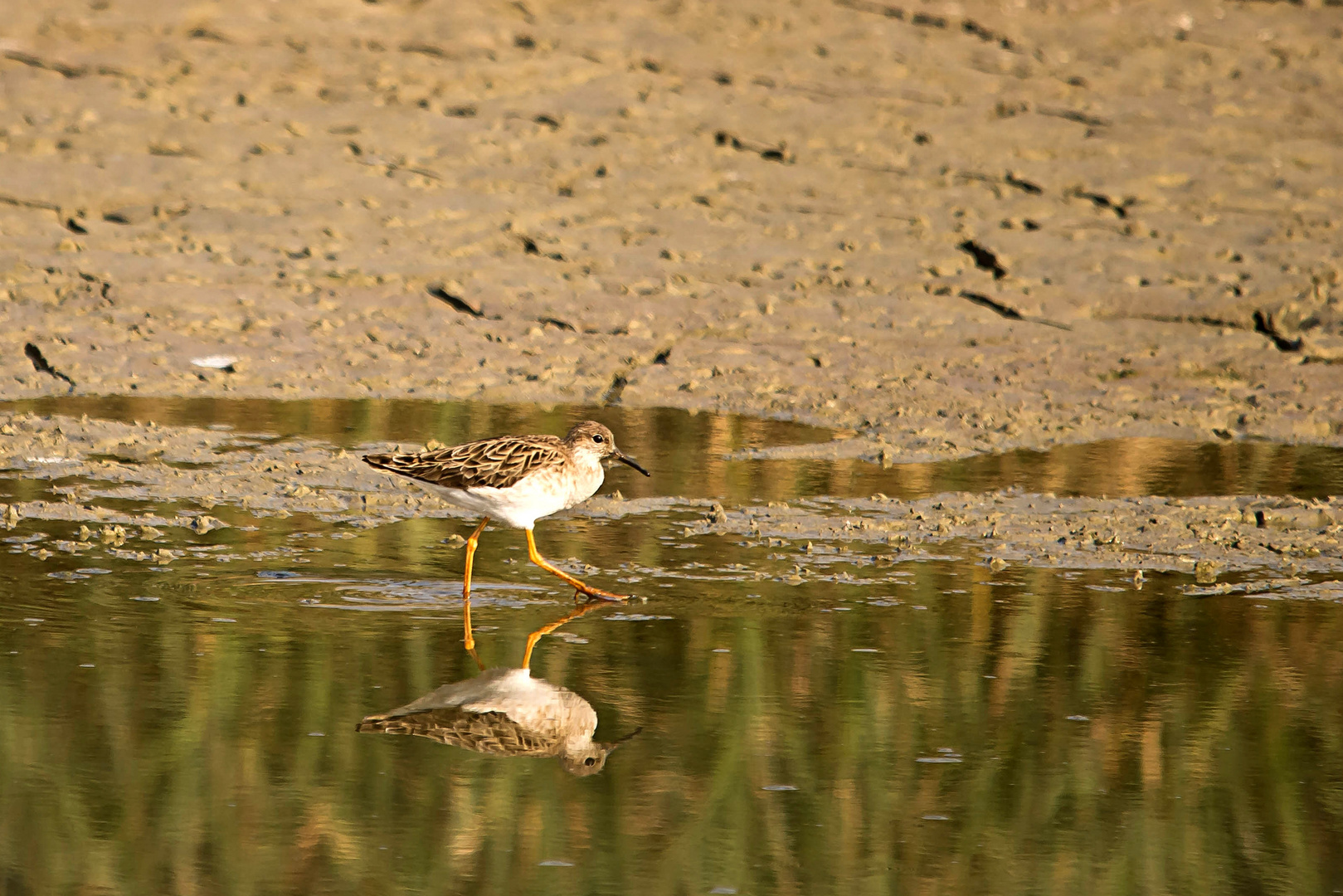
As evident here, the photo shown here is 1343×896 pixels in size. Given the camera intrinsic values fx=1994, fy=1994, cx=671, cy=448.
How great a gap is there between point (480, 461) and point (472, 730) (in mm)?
1832

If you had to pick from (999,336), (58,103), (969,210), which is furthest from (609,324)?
(58,103)

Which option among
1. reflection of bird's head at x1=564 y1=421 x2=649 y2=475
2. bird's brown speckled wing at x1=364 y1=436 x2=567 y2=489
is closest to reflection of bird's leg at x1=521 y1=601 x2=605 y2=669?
bird's brown speckled wing at x1=364 y1=436 x2=567 y2=489

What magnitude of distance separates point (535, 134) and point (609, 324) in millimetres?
3256

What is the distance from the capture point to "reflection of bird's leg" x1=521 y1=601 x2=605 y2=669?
18.8ft

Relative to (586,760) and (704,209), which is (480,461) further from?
(704,209)

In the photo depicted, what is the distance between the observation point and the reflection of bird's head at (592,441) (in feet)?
23.1

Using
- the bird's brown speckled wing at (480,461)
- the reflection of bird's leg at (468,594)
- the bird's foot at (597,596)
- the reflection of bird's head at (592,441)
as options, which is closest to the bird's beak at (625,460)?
the reflection of bird's head at (592,441)

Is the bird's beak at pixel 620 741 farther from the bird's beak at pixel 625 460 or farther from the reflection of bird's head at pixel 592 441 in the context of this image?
the bird's beak at pixel 625 460

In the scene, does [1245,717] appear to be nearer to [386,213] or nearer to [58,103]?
[386,213]

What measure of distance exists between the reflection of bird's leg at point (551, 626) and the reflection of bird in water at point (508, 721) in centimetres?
22

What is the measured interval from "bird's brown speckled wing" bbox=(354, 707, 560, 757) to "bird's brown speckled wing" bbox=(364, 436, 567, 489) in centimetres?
159

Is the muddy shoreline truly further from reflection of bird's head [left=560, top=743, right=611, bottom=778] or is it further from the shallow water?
reflection of bird's head [left=560, top=743, right=611, bottom=778]

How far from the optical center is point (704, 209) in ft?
39.5

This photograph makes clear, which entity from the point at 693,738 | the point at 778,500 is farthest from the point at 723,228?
the point at 693,738
